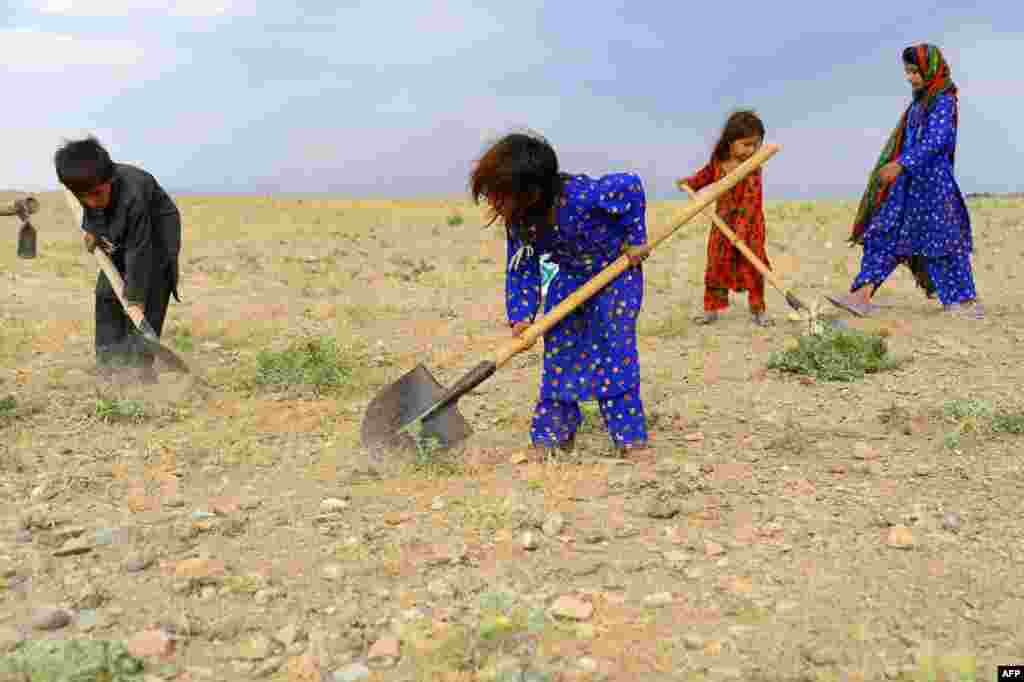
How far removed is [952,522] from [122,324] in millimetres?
4276

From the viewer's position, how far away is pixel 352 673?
2.09 metres

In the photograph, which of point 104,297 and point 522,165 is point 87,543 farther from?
point 104,297

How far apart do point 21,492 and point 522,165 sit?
7.41 ft

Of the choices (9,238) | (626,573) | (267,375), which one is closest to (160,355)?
(267,375)

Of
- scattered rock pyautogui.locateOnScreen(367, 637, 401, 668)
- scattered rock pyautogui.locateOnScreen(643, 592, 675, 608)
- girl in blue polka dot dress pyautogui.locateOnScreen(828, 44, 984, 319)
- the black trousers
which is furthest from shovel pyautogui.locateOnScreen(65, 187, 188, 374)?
girl in blue polka dot dress pyautogui.locateOnScreen(828, 44, 984, 319)

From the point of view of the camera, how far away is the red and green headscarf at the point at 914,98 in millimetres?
5754

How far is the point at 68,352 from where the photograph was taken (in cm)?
566

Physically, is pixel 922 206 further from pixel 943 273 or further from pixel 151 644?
pixel 151 644

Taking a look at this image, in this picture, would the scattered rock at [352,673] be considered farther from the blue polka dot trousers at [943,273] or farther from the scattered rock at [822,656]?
the blue polka dot trousers at [943,273]

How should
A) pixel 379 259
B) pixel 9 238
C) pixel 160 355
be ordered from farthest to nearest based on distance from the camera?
pixel 9 238
pixel 379 259
pixel 160 355

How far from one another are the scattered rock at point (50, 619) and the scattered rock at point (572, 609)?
1281 mm

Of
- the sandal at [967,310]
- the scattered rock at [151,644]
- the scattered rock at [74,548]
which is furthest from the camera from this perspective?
the sandal at [967,310]

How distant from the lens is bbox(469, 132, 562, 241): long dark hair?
2.97 metres

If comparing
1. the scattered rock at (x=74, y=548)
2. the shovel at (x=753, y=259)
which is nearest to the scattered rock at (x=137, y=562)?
the scattered rock at (x=74, y=548)
